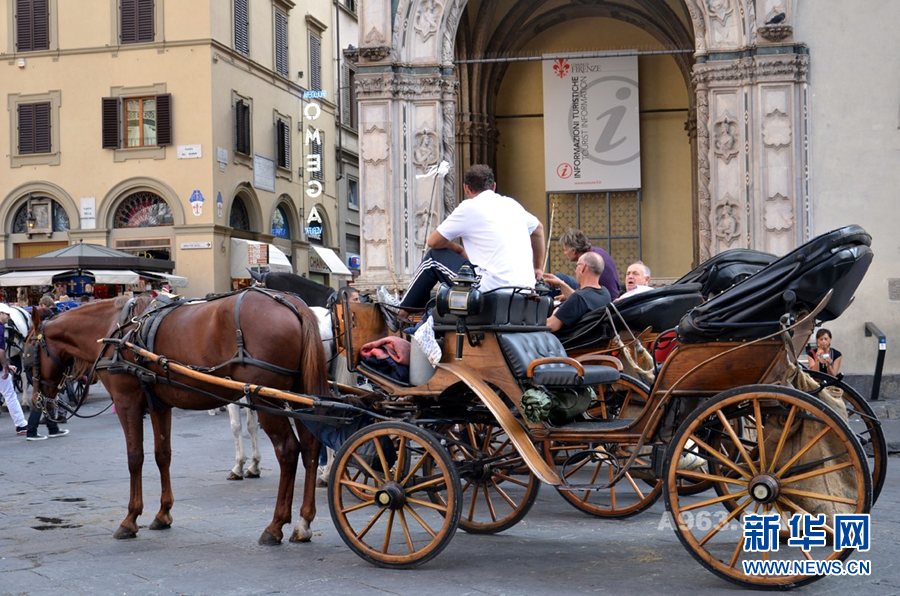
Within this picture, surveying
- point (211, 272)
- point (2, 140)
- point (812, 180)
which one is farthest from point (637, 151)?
point (2, 140)

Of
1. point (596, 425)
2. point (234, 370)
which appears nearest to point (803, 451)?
point (596, 425)

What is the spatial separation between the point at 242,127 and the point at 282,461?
85.9ft

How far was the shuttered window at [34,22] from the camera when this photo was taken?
1268 inches

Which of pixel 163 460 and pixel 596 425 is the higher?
pixel 596 425

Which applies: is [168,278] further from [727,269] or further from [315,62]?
[727,269]

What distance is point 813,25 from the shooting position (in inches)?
669

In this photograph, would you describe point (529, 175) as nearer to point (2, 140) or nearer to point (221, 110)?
point (221, 110)

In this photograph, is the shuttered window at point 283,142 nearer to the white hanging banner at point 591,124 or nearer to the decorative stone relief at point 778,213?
the white hanging banner at point 591,124

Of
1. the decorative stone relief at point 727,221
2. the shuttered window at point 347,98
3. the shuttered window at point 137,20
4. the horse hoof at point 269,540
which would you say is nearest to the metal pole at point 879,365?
the decorative stone relief at point 727,221

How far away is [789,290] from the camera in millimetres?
5875

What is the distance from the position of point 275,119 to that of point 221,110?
3524mm

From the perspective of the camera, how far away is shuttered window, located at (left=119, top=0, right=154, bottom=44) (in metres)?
31.6

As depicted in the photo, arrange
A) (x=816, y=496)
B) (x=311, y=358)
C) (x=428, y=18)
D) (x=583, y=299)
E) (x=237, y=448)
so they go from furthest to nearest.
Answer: (x=428, y=18)
(x=237, y=448)
(x=583, y=299)
(x=311, y=358)
(x=816, y=496)

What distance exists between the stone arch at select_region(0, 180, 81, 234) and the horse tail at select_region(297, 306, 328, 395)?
85.0ft
